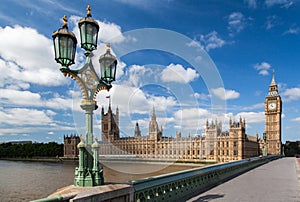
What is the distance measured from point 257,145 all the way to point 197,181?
8807 cm

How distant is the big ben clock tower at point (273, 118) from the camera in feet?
290

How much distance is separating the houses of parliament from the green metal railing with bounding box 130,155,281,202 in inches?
2143

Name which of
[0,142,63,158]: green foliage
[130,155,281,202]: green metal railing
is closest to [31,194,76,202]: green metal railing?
[130,155,281,202]: green metal railing

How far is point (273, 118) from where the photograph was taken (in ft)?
302

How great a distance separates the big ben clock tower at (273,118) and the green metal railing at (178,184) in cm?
8484

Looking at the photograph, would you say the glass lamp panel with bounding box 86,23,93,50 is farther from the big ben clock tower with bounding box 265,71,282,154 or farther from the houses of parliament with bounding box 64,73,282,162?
the big ben clock tower with bounding box 265,71,282,154

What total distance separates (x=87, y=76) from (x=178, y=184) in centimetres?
495

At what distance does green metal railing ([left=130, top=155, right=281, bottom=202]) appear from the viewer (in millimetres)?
6699

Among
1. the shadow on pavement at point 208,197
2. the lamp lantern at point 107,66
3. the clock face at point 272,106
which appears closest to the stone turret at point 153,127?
the shadow on pavement at point 208,197

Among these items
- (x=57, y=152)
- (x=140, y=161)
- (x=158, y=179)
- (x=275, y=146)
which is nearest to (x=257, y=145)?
(x=275, y=146)

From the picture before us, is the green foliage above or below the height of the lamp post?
below

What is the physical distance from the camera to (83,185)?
5.40 m

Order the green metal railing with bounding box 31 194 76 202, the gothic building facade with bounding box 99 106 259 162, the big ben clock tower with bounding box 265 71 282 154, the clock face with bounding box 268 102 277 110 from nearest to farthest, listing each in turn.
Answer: the green metal railing with bounding box 31 194 76 202 → the gothic building facade with bounding box 99 106 259 162 → the big ben clock tower with bounding box 265 71 282 154 → the clock face with bounding box 268 102 277 110

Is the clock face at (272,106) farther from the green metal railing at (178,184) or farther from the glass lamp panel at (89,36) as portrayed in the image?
the glass lamp panel at (89,36)
